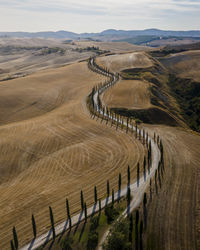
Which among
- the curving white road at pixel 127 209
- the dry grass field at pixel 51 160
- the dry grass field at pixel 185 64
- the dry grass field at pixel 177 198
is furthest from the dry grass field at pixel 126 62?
the curving white road at pixel 127 209

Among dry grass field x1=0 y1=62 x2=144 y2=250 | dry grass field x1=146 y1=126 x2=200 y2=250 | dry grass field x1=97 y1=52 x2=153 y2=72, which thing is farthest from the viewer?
dry grass field x1=97 y1=52 x2=153 y2=72

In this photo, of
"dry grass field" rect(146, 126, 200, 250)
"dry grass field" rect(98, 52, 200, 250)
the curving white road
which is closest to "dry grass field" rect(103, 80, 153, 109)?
"dry grass field" rect(98, 52, 200, 250)

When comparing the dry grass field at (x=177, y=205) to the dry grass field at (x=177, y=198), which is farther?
the dry grass field at (x=177, y=198)

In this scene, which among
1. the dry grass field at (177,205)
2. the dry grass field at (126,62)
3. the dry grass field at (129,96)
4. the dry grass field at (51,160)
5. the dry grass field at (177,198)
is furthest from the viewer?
the dry grass field at (126,62)

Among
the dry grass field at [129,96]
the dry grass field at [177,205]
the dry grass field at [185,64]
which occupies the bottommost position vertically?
the dry grass field at [177,205]

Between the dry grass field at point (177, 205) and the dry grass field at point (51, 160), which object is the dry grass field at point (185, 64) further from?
the dry grass field at point (177, 205)

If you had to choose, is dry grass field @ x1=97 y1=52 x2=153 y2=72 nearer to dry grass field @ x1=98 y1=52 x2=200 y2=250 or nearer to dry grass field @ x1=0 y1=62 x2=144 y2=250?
dry grass field @ x1=0 y1=62 x2=144 y2=250

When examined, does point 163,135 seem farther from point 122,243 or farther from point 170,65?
point 170,65

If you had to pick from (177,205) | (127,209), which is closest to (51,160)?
(127,209)

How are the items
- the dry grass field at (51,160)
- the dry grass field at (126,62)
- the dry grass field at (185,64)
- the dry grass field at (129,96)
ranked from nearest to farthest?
the dry grass field at (51,160) < the dry grass field at (129,96) < the dry grass field at (185,64) < the dry grass field at (126,62)
